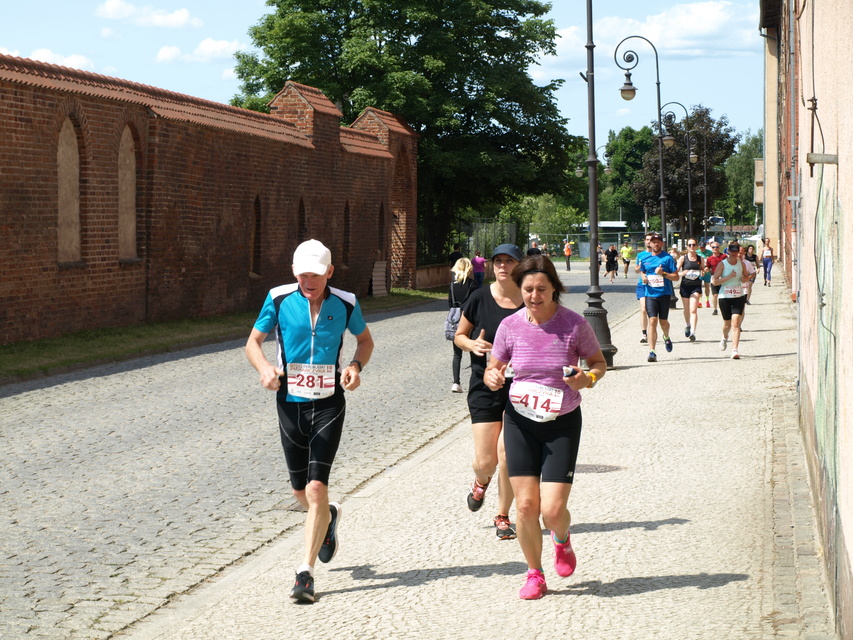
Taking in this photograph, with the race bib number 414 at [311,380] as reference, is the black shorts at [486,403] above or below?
below

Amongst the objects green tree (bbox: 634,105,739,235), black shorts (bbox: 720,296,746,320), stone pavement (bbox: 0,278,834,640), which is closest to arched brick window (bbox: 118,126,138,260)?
stone pavement (bbox: 0,278,834,640)

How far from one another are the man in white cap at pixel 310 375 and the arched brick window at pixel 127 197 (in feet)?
61.1

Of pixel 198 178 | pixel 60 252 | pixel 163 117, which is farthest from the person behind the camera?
pixel 198 178

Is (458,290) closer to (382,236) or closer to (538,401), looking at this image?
(538,401)

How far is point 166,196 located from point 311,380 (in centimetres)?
1993

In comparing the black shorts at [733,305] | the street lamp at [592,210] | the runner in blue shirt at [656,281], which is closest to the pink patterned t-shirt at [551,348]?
the street lamp at [592,210]

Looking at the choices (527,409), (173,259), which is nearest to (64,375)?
(173,259)

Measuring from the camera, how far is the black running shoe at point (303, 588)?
5742 mm

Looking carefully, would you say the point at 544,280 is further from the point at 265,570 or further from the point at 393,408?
the point at 393,408

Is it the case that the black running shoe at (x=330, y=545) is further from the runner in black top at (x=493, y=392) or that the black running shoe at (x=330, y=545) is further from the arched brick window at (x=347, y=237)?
the arched brick window at (x=347, y=237)

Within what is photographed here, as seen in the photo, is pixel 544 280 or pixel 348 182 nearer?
pixel 544 280

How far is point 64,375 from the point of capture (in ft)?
55.7

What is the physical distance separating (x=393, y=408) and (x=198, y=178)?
49.2ft

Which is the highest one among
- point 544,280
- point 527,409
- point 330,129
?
point 330,129
